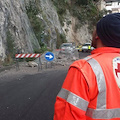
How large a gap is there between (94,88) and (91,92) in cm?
4

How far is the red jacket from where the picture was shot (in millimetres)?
1391

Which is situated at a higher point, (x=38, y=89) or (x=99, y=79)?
(x=99, y=79)

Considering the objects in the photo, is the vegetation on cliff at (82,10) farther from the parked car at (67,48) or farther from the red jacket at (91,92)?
the red jacket at (91,92)

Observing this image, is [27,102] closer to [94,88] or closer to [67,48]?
[94,88]

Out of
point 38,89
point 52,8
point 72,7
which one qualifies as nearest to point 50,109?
point 38,89

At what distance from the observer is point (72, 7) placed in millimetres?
41812

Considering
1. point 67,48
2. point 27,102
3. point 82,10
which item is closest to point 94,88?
point 27,102

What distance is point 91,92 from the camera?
1.41 meters

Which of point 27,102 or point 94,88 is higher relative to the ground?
point 94,88

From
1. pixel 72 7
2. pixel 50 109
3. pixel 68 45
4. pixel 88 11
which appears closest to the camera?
pixel 50 109

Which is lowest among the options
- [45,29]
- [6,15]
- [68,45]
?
[68,45]

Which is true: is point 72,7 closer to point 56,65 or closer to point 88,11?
point 88,11

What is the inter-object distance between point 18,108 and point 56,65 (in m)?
9.28

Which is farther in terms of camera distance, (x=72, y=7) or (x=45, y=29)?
(x=72, y=7)
